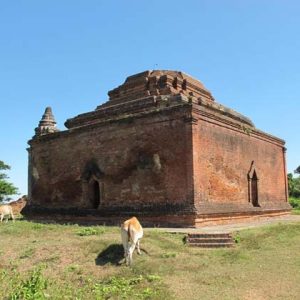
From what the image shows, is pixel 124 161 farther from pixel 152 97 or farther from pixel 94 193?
pixel 152 97

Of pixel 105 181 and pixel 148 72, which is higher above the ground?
pixel 148 72

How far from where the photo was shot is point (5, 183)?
99.9 feet

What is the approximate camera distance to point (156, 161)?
1513cm

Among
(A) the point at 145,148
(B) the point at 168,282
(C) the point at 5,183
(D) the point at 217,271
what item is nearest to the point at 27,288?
(B) the point at 168,282

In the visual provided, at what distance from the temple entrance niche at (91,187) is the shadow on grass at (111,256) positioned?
7.23 metres

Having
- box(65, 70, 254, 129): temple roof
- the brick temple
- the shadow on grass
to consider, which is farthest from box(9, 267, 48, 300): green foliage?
box(65, 70, 254, 129): temple roof

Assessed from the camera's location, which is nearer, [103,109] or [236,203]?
[236,203]

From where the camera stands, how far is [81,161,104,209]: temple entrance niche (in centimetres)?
1752

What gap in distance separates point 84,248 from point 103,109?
8.73m

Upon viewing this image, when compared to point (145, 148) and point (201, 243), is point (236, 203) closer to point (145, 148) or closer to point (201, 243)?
point (145, 148)

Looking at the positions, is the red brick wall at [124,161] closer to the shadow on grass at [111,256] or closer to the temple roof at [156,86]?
the temple roof at [156,86]

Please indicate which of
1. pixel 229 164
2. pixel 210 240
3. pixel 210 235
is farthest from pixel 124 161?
pixel 210 240

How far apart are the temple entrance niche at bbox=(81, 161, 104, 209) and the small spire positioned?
14.3 feet

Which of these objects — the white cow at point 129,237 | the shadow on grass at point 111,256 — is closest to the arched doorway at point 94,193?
the shadow on grass at point 111,256
